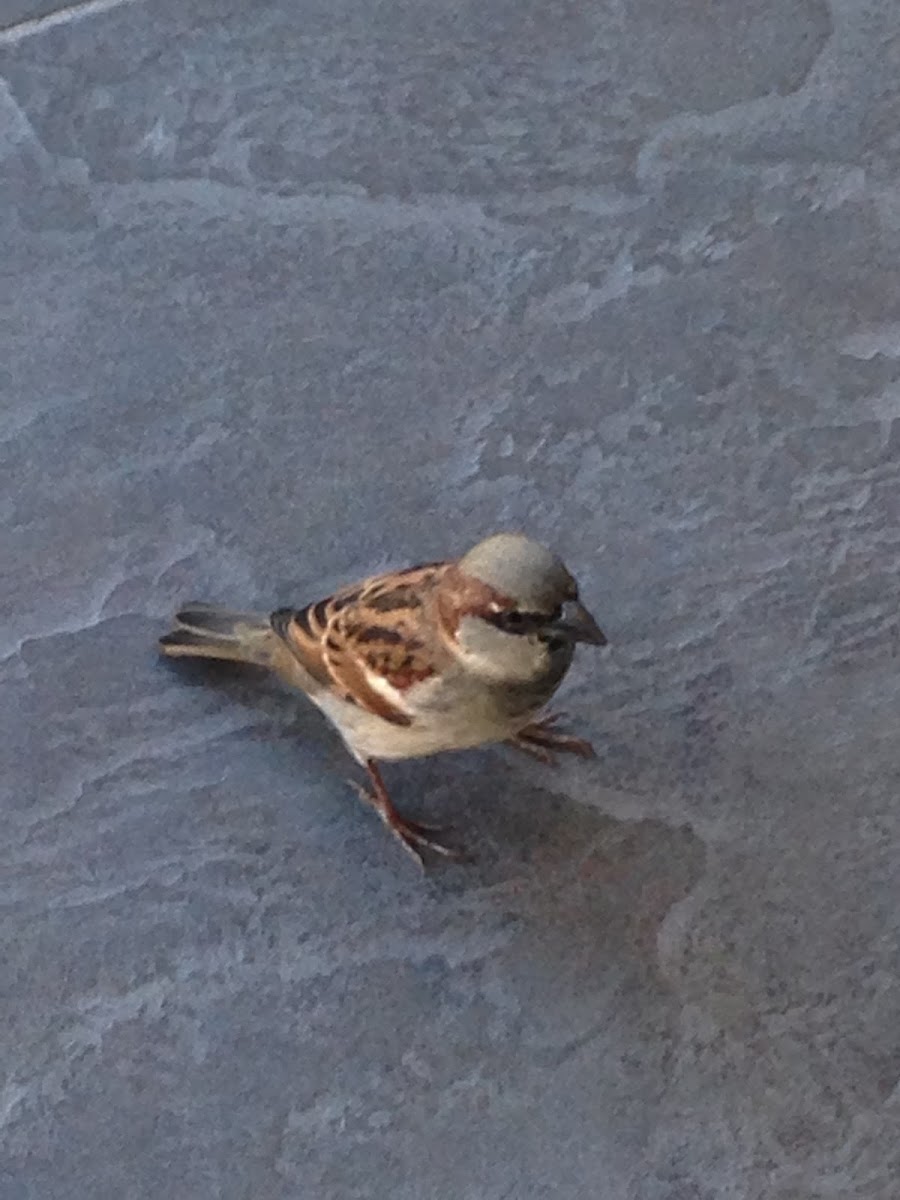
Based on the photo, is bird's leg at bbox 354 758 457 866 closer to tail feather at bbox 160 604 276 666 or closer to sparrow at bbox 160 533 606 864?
sparrow at bbox 160 533 606 864

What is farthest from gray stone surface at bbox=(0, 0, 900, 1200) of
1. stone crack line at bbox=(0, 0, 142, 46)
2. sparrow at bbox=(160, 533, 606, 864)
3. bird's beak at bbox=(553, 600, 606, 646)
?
bird's beak at bbox=(553, 600, 606, 646)

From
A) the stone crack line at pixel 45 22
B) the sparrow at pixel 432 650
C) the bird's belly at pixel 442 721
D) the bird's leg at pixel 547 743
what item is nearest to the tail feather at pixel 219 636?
the sparrow at pixel 432 650

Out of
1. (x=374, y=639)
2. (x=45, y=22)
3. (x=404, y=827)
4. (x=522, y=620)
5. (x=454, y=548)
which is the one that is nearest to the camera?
(x=522, y=620)

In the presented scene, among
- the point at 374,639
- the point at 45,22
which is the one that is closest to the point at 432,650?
the point at 374,639

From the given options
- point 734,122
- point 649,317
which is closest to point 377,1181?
point 649,317

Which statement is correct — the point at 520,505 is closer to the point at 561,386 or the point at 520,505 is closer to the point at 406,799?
the point at 561,386

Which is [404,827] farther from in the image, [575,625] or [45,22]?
[45,22]
